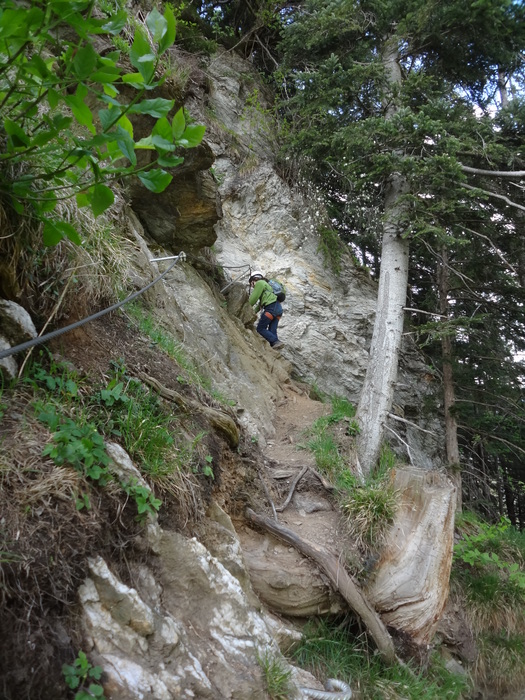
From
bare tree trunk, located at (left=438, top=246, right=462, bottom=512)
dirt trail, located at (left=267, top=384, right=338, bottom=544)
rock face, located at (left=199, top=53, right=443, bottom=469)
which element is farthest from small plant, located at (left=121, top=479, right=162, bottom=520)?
rock face, located at (left=199, top=53, right=443, bottom=469)

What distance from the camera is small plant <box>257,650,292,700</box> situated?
2578 millimetres

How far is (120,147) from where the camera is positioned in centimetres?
176

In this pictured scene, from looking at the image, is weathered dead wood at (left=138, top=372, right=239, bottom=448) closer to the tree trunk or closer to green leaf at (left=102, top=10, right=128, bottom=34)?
the tree trunk

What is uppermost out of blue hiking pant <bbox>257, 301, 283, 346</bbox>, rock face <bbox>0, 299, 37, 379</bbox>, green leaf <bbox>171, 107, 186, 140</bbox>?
green leaf <bbox>171, 107, 186, 140</bbox>

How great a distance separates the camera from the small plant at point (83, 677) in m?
1.77

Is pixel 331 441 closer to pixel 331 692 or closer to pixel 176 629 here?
pixel 331 692

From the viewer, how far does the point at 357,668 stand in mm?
3910

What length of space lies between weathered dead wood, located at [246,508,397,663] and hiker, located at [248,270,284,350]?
17.3 ft

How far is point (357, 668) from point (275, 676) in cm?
169

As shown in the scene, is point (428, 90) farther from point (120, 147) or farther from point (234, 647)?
point (234, 647)

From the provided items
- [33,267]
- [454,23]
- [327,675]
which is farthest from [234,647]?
[454,23]

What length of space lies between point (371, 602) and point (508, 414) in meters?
5.96

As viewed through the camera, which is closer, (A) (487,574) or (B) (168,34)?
(B) (168,34)

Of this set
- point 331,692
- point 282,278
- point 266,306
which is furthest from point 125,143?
point 282,278
